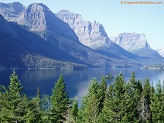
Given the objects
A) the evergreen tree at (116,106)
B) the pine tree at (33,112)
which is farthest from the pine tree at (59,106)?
the evergreen tree at (116,106)

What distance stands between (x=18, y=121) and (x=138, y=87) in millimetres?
39400

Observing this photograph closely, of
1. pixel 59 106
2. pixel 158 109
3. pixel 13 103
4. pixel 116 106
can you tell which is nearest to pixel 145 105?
pixel 158 109

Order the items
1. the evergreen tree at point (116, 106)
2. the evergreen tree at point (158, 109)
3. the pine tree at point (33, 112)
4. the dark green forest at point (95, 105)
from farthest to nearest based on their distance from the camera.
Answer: the evergreen tree at point (158, 109), the evergreen tree at point (116, 106), the pine tree at point (33, 112), the dark green forest at point (95, 105)

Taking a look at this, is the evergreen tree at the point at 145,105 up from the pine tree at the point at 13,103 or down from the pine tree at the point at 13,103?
down

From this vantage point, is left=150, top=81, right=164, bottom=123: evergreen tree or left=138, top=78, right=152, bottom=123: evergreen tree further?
left=138, top=78, right=152, bottom=123: evergreen tree

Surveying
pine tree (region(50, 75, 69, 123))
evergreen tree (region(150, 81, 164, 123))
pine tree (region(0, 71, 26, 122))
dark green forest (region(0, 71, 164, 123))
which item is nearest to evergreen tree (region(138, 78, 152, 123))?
dark green forest (region(0, 71, 164, 123))

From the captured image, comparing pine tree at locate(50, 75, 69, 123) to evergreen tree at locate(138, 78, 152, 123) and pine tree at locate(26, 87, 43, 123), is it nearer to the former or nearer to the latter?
pine tree at locate(26, 87, 43, 123)

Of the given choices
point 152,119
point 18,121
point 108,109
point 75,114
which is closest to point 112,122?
point 108,109

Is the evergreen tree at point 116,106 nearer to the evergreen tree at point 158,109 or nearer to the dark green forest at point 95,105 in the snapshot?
the dark green forest at point 95,105

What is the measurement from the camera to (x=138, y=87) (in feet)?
224

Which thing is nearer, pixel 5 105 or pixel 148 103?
pixel 5 105

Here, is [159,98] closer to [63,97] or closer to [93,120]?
[93,120]

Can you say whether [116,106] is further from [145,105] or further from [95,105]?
[145,105]

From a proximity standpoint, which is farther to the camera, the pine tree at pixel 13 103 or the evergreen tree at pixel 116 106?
the evergreen tree at pixel 116 106
